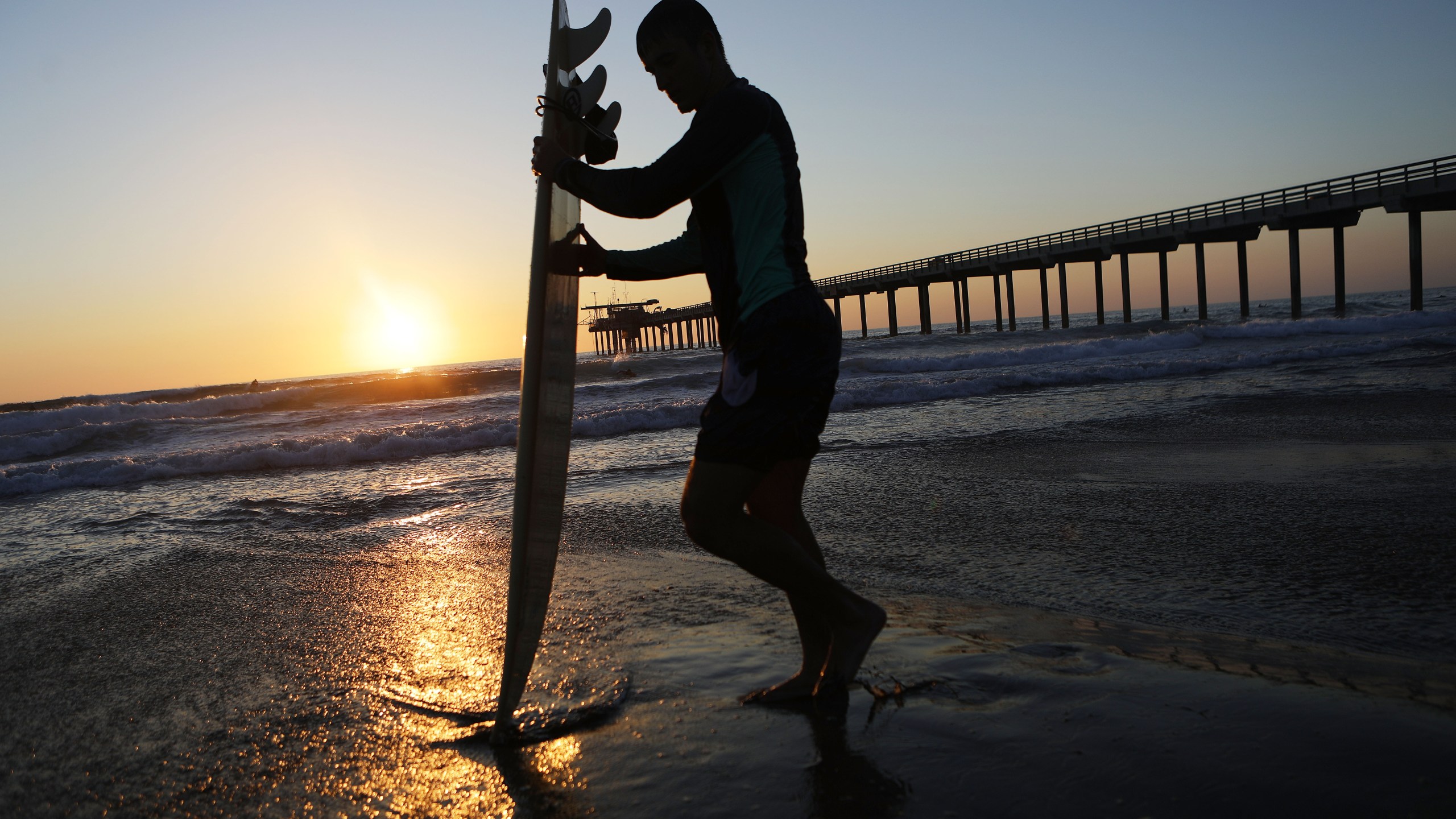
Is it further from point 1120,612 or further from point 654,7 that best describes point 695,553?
point 654,7

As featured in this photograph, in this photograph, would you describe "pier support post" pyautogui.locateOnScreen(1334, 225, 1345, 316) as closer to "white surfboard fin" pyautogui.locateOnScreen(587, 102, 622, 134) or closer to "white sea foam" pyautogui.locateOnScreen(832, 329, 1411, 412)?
"white sea foam" pyautogui.locateOnScreen(832, 329, 1411, 412)

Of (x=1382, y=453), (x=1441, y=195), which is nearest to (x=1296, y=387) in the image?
(x=1382, y=453)

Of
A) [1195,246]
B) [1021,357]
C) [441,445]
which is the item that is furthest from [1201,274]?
[441,445]

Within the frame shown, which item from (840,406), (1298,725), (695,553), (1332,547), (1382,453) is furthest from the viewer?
(840,406)

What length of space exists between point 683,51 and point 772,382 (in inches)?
27.1

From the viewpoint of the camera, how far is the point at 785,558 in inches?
65.9

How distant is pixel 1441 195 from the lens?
2202 centimetres

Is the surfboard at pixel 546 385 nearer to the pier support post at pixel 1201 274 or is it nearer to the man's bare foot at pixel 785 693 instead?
the man's bare foot at pixel 785 693

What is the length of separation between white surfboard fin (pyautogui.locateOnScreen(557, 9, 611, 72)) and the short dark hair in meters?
0.17

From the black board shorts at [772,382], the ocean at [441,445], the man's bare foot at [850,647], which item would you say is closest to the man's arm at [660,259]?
the black board shorts at [772,382]

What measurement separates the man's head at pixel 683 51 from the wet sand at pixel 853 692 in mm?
1273

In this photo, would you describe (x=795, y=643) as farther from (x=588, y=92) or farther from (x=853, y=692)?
(x=588, y=92)

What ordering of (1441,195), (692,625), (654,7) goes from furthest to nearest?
(1441,195), (692,625), (654,7)

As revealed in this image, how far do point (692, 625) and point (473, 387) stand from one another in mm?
22472
